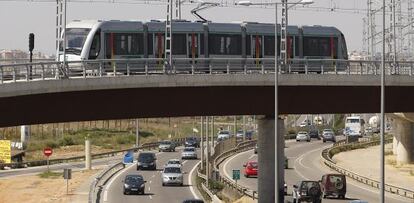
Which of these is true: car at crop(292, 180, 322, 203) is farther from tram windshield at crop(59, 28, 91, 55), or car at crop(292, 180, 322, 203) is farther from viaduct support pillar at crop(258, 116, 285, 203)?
tram windshield at crop(59, 28, 91, 55)

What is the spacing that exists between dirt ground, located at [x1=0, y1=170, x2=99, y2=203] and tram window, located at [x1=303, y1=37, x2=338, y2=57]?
19970 mm

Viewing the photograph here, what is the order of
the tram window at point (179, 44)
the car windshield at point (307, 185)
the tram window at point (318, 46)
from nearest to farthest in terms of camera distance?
the tram window at point (179, 44) < the car windshield at point (307, 185) < the tram window at point (318, 46)

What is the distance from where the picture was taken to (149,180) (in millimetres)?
72812

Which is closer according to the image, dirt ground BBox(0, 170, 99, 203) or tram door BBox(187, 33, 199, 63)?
tram door BBox(187, 33, 199, 63)

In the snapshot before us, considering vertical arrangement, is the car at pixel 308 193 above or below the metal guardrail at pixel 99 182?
above

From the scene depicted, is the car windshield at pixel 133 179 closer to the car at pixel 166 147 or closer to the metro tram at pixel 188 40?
the metro tram at pixel 188 40

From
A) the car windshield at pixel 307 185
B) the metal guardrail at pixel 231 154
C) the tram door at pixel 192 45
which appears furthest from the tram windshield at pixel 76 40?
the car windshield at pixel 307 185

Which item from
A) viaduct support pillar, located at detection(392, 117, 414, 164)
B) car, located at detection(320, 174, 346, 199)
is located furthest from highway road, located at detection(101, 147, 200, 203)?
viaduct support pillar, located at detection(392, 117, 414, 164)

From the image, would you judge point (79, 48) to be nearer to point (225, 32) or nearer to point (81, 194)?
point (225, 32)

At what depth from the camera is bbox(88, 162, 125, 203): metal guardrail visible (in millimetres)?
57244

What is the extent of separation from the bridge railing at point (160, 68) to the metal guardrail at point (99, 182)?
13.7 m

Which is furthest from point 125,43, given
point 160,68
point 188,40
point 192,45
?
point 160,68

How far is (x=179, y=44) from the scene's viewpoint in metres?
49.3

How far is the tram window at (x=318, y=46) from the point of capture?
5509 cm
